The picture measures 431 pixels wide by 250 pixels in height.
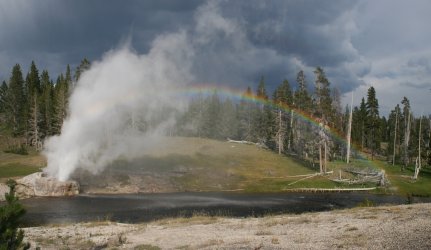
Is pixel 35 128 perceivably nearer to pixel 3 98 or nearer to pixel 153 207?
pixel 3 98

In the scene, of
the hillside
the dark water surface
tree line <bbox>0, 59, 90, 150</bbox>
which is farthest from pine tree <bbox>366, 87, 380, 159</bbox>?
tree line <bbox>0, 59, 90, 150</bbox>

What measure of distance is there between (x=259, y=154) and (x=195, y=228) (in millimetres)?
79793

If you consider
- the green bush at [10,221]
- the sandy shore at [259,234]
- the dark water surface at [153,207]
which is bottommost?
the dark water surface at [153,207]

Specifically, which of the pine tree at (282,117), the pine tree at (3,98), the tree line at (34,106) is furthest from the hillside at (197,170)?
the pine tree at (3,98)

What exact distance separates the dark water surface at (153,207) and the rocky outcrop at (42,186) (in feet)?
12.1

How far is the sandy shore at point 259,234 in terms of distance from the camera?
23.6m

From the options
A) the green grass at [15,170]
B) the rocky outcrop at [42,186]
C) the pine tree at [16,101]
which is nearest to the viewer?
the rocky outcrop at [42,186]

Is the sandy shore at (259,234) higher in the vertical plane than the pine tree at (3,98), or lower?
lower

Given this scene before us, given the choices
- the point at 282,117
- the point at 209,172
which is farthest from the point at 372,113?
the point at 209,172

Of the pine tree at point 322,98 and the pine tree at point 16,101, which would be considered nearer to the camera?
the pine tree at point 322,98

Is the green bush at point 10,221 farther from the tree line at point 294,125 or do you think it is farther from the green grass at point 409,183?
the tree line at point 294,125

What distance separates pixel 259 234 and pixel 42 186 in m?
47.1

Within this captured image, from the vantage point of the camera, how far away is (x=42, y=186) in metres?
65.4

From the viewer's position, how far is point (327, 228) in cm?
2956
